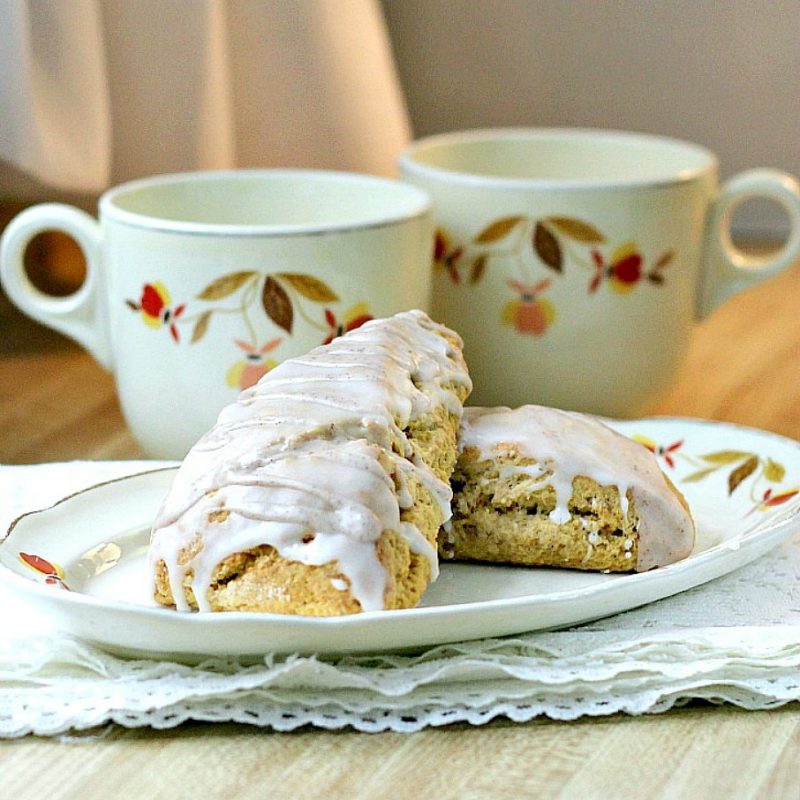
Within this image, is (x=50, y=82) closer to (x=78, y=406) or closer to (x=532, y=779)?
(x=78, y=406)

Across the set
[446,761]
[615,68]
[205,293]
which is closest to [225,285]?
[205,293]

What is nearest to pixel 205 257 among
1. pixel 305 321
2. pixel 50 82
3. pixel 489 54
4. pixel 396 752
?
pixel 305 321

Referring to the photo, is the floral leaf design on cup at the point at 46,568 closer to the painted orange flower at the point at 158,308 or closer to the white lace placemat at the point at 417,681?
the white lace placemat at the point at 417,681

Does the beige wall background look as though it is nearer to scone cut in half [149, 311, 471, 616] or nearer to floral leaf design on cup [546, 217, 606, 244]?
floral leaf design on cup [546, 217, 606, 244]

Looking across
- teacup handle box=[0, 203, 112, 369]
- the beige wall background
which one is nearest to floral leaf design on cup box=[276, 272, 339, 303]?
teacup handle box=[0, 203, 112, 369]

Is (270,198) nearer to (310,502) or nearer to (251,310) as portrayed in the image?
(251,310)

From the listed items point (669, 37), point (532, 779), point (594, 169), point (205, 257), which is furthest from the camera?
point (669, 37)
